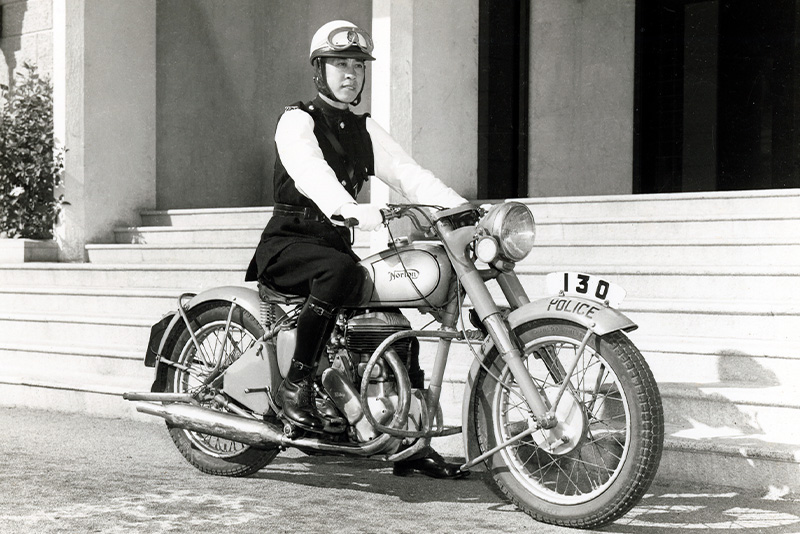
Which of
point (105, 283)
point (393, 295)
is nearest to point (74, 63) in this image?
point (105, 283)

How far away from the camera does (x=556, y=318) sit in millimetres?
3867

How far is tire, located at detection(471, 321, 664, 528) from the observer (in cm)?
366

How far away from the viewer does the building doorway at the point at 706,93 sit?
9445 mm

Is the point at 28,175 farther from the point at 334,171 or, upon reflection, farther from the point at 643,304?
the point at 643,304

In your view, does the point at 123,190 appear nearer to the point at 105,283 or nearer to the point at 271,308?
the point at 105,283

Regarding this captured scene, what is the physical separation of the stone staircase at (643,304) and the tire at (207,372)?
3.39 ft

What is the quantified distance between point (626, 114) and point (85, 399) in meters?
5.30

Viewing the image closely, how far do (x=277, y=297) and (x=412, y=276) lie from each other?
2.34 ft

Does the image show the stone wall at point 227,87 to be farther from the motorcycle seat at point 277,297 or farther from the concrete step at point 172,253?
the motorcycle seat at point 277,297

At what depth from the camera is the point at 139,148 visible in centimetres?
934

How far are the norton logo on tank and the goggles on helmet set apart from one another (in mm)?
903

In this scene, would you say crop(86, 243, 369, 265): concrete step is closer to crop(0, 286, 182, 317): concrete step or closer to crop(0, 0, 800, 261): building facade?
crop(0, 0, 800, 261): building facade

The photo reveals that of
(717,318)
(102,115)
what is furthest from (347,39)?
(102,115)

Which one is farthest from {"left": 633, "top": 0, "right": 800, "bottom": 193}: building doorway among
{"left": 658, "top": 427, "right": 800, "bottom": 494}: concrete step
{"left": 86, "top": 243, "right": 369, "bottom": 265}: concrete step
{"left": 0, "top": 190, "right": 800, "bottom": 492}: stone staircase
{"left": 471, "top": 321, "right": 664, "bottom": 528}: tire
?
{"left": 471, "top": 321, "right": 664, "bottom": 528}: tire
